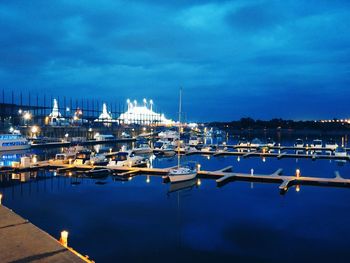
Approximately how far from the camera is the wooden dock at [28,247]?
10.8 meters

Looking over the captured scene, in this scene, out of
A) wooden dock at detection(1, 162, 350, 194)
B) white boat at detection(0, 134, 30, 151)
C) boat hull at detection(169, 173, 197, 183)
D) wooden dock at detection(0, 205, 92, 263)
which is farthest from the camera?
white boat at detection(0, 134, 30, 151)

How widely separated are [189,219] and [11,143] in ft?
182

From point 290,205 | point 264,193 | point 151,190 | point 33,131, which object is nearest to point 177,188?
point 151,190

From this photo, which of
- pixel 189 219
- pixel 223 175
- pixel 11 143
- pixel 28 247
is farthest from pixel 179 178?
pixel 11 143

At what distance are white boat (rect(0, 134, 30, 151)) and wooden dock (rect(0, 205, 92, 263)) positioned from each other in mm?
58055

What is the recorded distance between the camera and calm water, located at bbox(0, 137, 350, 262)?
58.1ft

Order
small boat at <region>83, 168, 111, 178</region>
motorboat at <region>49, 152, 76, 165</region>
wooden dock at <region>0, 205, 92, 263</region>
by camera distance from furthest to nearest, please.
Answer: motorboat at <region>49, 152, 76, 165</region>
small boat at <region>83, 168, 111, 178</region>
wooden dock at <region>0, 205, 92, 263</region>

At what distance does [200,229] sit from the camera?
21.6 m

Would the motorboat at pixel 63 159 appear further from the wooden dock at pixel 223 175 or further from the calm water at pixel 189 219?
the calm water at pixel 189 219

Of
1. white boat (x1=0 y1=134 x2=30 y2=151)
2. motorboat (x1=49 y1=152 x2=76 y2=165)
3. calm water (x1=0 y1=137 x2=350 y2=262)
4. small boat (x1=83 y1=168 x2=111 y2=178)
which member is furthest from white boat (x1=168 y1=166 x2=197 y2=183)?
white boat (x1=0 y1=134 x2=30 y2=151)

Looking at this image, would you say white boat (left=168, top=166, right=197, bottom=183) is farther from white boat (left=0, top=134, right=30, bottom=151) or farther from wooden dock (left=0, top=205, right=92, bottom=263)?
white boat (left=0, top=134, right=30, bottom=151)

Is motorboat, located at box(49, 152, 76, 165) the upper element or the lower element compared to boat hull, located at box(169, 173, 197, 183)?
upper

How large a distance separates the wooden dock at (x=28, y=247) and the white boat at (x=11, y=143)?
5805cm

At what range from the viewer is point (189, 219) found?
23.9 m
